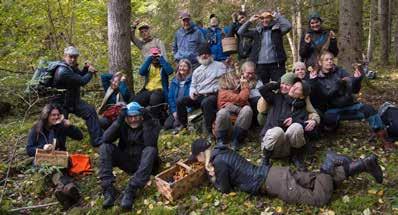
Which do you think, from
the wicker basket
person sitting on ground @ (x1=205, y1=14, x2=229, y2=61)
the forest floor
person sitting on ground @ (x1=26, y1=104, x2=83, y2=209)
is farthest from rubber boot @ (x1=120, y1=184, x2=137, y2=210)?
person sitting on ground @ (x1=205, y1=14, x2=229, y2=61)

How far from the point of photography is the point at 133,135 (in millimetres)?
6227

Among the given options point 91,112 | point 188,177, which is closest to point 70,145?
point 91,112

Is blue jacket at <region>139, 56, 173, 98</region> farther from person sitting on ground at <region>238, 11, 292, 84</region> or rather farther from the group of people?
person sitting on ground at <region>238, 11, 292, 84</region>

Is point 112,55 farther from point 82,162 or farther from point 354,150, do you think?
point 354,150

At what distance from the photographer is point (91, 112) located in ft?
24.5

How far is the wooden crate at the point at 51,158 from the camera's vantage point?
5.82 metres

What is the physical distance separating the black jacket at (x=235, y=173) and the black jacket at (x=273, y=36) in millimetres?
2756

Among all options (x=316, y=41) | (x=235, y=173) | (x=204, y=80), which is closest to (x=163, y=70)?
(x=204, y=80)

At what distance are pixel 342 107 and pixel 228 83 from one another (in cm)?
190

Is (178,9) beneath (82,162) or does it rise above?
above

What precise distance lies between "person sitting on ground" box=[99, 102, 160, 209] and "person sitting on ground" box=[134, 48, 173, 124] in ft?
6.22

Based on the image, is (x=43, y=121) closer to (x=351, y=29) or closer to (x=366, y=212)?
(x=366, y=212)

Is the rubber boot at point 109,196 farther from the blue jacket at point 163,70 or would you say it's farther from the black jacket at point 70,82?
the blue jacket at point 163,70

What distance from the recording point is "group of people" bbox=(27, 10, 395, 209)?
5480mm
